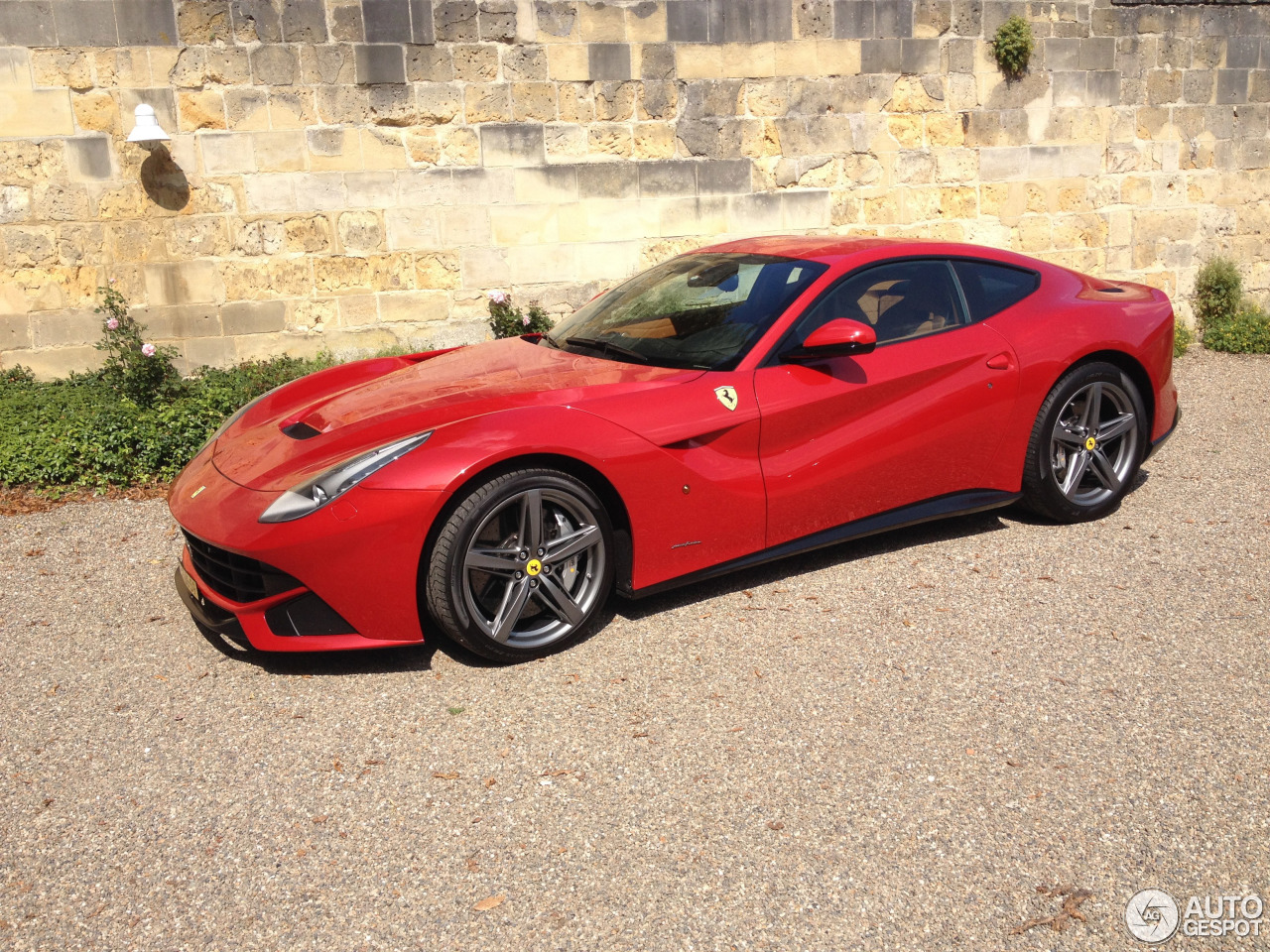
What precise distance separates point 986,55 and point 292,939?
31.6ft

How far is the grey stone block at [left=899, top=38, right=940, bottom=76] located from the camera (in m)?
9.57

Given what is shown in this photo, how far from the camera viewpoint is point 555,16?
8688 millimetres

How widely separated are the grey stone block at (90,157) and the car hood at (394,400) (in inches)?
178

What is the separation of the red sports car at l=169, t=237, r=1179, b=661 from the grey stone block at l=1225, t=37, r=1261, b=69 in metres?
6.71

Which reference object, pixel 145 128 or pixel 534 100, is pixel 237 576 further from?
pixel 534 100

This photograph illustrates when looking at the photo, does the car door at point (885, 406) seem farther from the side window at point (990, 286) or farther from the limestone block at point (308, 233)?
the limestone block at point (308, 233)

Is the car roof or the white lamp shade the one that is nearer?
the car roof

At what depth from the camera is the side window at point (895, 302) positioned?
15.1 feet

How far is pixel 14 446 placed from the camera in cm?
655

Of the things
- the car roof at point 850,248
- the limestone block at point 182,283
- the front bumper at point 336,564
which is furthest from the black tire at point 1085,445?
the limestone block at point 182,283

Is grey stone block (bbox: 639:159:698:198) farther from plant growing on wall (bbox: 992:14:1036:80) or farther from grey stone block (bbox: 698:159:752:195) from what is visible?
plant growing on wall (bbox: 992:14:1036:80)

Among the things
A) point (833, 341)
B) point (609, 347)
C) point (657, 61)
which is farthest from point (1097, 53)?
point (609, 347)

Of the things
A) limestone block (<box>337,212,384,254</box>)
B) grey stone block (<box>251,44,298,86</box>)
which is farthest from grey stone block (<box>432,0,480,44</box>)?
limestone block (<box>337,212,384,254</box>)

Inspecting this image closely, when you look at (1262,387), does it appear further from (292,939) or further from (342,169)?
(292,939)
